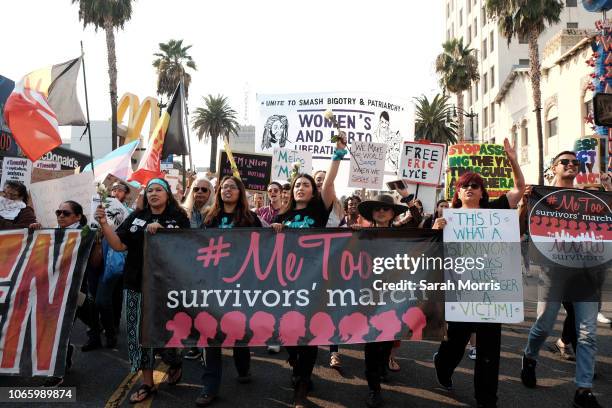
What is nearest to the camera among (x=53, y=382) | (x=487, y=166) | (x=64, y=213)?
(x=53, y=382)

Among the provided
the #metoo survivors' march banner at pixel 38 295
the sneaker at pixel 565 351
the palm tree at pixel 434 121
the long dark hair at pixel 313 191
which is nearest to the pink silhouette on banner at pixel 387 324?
the long dark hair at pixel 313 191

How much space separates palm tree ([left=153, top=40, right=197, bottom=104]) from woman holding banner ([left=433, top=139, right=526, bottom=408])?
39.3 meters

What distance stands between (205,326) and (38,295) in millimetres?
1474

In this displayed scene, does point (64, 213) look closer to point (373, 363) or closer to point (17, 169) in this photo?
point (373, 363)

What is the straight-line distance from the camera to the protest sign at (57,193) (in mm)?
5840

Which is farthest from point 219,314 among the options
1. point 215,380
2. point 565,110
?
point 565,110

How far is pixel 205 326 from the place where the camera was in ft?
13.6

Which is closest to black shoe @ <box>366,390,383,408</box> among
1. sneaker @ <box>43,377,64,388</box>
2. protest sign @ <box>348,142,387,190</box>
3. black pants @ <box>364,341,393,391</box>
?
black pants @ <box>364,341,393,391</box>

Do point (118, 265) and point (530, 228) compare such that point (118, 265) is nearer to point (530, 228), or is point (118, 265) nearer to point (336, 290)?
point (336, 290)

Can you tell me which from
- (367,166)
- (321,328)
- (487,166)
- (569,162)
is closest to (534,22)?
(487,166)

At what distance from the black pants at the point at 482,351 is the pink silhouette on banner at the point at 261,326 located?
4.69 ft

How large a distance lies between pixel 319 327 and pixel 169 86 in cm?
4000

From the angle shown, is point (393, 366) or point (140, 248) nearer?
point (140, 248)

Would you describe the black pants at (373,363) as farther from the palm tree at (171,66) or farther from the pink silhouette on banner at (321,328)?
the palm tree at (171,66)
